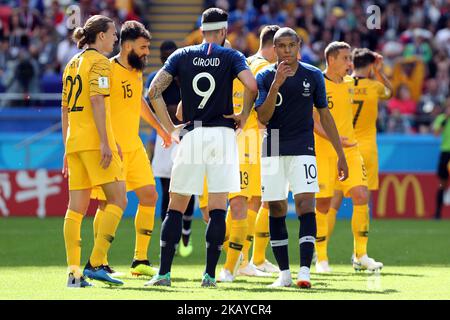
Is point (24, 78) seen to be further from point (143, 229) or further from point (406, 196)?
point (143, 229)

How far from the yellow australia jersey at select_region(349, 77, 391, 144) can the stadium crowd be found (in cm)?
923

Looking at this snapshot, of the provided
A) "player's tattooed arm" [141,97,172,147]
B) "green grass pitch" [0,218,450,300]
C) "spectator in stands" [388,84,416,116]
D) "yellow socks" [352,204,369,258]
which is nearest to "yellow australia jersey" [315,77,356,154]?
"yellow socks" [352,204,369,258]

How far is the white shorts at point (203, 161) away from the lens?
10906 millimetres

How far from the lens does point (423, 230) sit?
19953 mm

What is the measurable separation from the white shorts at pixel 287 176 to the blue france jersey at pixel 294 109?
77 millimetres

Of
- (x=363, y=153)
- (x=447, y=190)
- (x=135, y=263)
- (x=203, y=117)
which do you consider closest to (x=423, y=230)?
(x=447, y=190)

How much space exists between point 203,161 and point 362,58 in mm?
4483

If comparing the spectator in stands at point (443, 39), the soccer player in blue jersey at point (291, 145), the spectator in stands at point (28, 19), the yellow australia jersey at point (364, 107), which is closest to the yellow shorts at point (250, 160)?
the soccer player in blue jersey at point (291, 145)

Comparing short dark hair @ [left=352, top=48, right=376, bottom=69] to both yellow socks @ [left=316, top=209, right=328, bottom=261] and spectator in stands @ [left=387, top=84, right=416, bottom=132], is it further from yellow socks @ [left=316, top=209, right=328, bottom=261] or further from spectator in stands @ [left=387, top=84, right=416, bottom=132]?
spectator in stands @ [left=387, top=84, right=416, bottom=132]

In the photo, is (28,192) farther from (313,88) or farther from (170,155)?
(313,88)

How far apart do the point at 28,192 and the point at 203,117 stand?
12365 millimetres

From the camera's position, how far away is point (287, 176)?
11.2 meters

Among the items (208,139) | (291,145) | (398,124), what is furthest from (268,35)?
(398,124)

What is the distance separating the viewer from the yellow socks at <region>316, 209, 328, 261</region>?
44.0 feet
